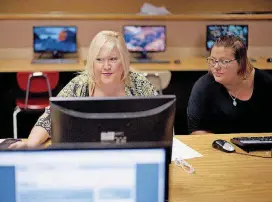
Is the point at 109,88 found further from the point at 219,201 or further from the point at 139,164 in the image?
the point at 139,164

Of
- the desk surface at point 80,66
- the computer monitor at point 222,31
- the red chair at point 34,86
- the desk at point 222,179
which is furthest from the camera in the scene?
the computer monitor at point 222,31

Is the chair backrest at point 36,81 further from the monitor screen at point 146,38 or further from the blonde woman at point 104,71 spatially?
the blonde woman at point 104,71

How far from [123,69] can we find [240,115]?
2.37 ft

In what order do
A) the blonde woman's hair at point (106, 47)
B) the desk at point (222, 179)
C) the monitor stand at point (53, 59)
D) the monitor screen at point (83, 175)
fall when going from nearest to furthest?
the monitor screen at point (83, 175)
the desk at point (222, 179)
the blonde woman's hair at point (106, 47)
the monitor stand at point (53, 59)

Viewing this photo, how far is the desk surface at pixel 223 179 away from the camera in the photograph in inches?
72.7

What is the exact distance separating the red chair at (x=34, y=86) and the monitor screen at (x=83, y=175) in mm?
2995

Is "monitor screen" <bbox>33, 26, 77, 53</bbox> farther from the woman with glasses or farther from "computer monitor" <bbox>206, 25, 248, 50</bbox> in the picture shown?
the woman with glasses

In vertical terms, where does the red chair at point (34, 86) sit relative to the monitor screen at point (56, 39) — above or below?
below

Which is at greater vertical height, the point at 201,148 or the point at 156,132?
the point at 156,132

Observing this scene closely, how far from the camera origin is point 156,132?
5.66ft

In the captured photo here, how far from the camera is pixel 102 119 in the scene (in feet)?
5.40

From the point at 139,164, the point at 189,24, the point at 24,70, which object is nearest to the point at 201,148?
the point at 139,164

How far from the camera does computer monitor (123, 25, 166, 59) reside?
5.01m

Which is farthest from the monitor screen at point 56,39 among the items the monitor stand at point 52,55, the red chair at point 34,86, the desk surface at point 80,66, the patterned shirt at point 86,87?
the patterned shirt at point 86,87
